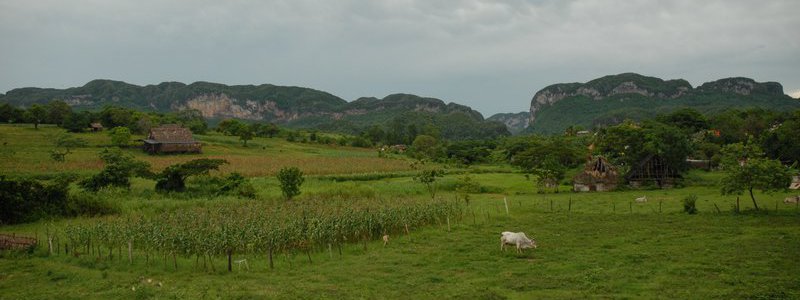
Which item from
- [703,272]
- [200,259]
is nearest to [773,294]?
[703,272]

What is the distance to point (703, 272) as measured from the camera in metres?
15.6

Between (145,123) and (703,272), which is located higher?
Answer: (145,123)

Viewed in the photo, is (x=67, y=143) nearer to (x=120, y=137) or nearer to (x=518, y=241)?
(x=120, y=137)

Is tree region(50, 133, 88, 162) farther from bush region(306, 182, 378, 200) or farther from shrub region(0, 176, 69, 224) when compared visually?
bush region(306, 182, 378, 200)

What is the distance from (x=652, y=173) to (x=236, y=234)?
38.1 m

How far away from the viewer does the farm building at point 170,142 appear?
7056 cm

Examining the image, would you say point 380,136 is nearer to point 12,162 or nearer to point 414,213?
point 12,162

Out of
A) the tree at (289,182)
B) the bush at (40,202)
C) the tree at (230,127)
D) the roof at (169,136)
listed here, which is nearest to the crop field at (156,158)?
the roof at (169,136)

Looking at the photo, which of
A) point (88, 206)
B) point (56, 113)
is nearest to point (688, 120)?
point (88, 206)

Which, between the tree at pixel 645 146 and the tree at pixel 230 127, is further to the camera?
Answer: the tree at pixel 230 127

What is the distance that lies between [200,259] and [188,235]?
104 cm

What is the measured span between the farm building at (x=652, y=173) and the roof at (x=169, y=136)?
56861 millimetres

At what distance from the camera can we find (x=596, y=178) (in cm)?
4362

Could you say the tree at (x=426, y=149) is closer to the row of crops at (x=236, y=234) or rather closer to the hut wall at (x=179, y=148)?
the hut wall at (x=179, y=148)
